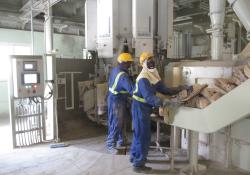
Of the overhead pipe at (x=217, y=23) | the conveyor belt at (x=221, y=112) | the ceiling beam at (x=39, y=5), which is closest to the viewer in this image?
the conveyor belt at (x=221, y=112)

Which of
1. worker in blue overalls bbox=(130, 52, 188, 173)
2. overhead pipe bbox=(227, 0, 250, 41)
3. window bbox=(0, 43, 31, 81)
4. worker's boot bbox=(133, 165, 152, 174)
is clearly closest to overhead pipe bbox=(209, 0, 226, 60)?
overhead pipe bbox=(227, 0, 250, 41)

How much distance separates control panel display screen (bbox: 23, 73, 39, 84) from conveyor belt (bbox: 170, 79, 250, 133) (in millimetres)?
2386

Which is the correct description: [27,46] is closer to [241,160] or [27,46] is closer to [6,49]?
[6,49]

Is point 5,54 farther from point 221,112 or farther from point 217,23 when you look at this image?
point 221,112

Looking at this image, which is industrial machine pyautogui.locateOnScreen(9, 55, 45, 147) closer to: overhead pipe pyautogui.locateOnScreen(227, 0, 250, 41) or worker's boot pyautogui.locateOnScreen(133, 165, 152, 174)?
worker's boot pyautogui.locateOnScreen(133, 165, 152, 174)

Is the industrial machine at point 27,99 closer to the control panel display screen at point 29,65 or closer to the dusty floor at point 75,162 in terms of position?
the control panel display screen at point 29,65

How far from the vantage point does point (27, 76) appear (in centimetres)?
374

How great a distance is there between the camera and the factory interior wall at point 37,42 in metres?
6.36

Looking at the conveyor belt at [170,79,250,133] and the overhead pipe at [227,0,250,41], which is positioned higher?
the overhead pipe at [227,0,250,41]

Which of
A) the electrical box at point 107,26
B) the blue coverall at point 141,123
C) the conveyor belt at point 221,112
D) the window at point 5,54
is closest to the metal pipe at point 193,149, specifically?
the conveyor belt at point 221,112

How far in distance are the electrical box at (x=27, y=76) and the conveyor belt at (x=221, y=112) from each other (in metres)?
2.38

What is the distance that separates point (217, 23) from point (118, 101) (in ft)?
5.82

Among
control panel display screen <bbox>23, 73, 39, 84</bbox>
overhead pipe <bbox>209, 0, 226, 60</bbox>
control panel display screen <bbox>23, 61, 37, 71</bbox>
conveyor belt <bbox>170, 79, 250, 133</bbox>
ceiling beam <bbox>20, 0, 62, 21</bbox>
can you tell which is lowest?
conveyor belt <bbox>170, 79, 250, 133</bbox>

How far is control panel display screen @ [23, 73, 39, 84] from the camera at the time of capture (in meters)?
3.72
